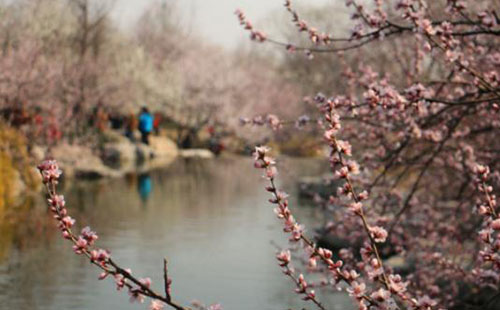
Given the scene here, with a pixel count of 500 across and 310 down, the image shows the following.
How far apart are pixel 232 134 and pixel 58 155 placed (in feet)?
95.6

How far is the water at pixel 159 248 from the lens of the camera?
13.1 meters

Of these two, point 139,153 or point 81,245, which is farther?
point 139,153

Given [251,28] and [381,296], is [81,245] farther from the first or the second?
[251,28]

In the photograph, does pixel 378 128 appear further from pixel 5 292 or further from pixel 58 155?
pixel 58 155

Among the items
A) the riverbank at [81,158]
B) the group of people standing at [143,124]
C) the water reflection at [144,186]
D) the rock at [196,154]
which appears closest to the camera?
the riverbank at [81,158]

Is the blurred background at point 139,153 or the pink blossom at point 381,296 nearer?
the pink blossom at point 381,296

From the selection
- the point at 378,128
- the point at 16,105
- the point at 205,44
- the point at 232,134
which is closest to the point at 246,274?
the point at 378,128

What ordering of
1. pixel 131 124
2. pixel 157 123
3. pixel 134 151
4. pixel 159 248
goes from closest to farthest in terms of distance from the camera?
pixel 159 248 → pixel 134 151 → pixel 131 124 → pixel 157 123

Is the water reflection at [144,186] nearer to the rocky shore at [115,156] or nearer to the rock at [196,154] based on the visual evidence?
the rocky shore at [115,156]

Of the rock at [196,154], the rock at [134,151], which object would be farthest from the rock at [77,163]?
the rock at [196,154]

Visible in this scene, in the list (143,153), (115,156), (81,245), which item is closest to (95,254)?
(81,245)

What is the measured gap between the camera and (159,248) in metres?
17.4

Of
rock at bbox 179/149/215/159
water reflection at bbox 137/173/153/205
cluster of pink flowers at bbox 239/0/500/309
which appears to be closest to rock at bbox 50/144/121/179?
water reflection at bbox 137/173/153/205

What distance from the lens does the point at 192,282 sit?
14234mm
